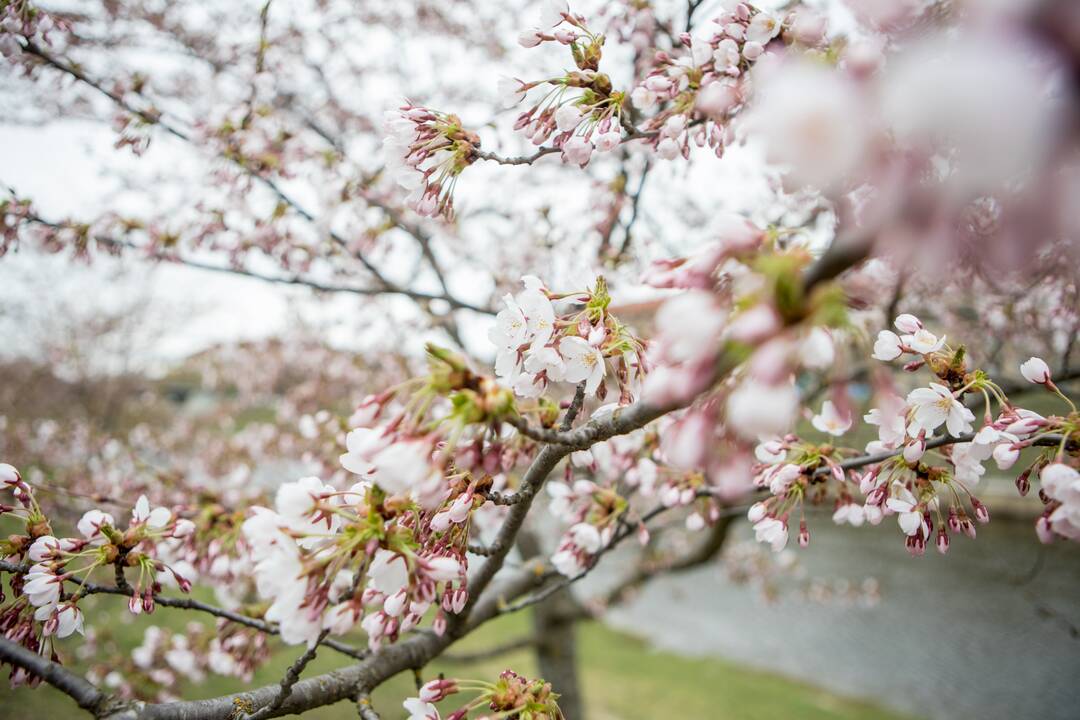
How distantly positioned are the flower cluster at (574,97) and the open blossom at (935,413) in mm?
874

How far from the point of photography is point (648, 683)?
6184mm

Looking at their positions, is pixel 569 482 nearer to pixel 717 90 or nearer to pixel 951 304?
pixel 717 90

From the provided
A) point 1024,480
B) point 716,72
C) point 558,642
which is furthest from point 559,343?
point 558,642

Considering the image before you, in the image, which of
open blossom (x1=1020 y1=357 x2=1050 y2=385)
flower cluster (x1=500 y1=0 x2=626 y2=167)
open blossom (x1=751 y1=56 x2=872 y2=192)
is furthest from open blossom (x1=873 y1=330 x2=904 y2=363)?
flower cluster (x1=500 y1=0 x2=626 y2=167)

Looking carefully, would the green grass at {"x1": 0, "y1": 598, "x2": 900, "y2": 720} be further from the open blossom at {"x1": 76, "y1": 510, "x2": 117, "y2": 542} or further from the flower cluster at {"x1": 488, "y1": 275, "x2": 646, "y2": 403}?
the flower cluster at {"x1": 488, "y1": 275, "x2": 646, "y2": 403}

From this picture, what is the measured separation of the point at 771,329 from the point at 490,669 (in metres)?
6.44

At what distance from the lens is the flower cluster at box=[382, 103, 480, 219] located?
1.20 metres

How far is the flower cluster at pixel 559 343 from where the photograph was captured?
1020 mm

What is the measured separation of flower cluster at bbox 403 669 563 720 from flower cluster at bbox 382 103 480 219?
106cm

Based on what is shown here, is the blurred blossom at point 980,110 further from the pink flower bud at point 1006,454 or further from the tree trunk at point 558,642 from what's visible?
the tree trunk at point 558,642

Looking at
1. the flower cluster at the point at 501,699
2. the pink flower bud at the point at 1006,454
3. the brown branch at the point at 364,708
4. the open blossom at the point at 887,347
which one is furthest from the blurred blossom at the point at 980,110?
the brown branch at the point at 364,708

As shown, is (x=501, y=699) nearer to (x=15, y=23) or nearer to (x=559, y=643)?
(x=15, y=23)

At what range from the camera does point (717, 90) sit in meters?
1.24

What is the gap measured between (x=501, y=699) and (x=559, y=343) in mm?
724
